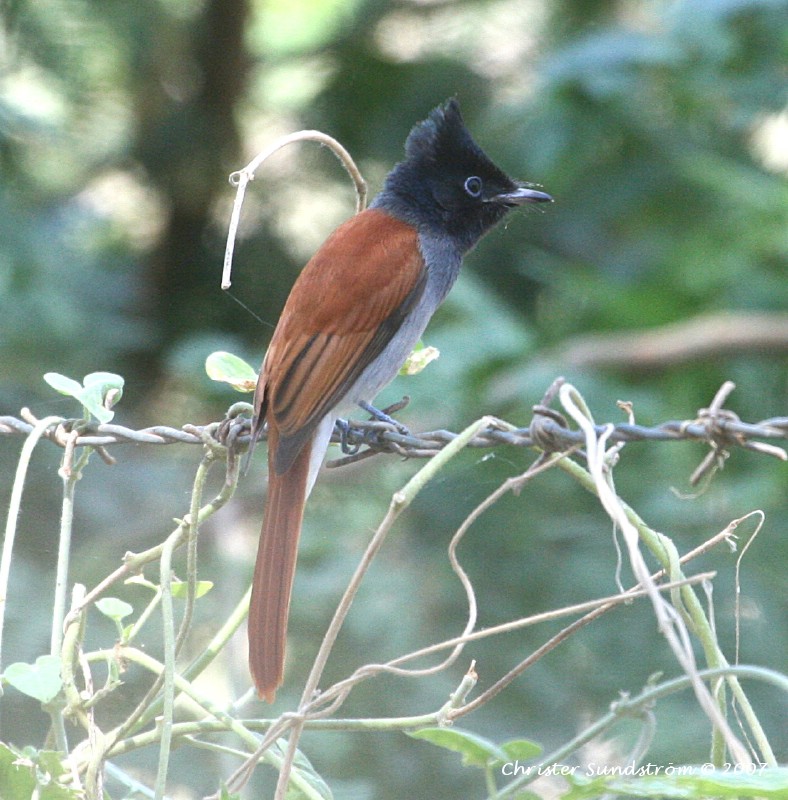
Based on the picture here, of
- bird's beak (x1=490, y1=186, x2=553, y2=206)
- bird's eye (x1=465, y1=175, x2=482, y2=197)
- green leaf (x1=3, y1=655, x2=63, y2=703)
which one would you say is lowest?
green leaf (x1=3, y1=655, x2=63, y2=703)

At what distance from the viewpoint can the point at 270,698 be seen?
196 centimetres

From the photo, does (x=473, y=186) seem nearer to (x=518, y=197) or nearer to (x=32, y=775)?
(x=518, y=197)

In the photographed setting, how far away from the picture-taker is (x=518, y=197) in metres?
3.45

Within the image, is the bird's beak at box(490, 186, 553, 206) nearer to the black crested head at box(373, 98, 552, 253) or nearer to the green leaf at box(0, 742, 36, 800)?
the black crested head at box(373, 98, 552, 253)

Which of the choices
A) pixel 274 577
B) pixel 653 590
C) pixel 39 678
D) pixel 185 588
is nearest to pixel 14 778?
pixel 39 678

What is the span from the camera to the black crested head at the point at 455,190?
11.4 ft

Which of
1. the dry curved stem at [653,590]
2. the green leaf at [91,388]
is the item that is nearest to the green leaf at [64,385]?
the green leaf at [91,388]

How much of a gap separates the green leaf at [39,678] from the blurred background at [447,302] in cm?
211

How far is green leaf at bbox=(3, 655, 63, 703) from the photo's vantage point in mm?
1476

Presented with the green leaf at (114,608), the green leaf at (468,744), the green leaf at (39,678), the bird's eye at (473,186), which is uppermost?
the bird's eye at (473,186)

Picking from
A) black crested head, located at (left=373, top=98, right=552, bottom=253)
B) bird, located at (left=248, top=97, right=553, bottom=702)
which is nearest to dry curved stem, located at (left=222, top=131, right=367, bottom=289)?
bird, located at (left=248, top=97, right=553, bottom=702)

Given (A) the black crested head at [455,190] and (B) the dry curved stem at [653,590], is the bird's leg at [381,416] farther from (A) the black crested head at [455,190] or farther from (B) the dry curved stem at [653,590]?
(B) the dry curved stem at [653,590]

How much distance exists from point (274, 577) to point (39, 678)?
0.71 metres

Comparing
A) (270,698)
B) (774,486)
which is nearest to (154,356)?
(774,486)
